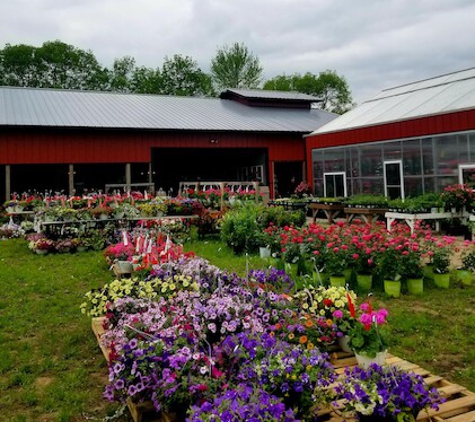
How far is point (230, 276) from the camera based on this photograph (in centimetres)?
440

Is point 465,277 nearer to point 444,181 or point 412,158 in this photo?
point 444,181

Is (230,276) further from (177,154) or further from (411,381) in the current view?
(177,154)

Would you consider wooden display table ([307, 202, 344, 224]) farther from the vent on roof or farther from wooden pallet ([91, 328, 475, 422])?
wooden pallet ([91, 328, 475, 422])

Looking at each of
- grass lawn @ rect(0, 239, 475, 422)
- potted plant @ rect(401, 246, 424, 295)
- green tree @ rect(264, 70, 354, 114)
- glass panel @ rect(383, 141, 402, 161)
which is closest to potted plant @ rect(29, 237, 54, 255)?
grass lawn @ rect(0, 239, 475, 422)

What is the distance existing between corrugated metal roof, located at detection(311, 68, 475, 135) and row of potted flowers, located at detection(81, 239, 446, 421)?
1141cm

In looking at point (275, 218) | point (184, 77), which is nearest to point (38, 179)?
point (275, 218)

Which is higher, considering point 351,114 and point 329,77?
Answer: point 329,77

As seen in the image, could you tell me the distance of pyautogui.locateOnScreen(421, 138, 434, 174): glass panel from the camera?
45.1ft

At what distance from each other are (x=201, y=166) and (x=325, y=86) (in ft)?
104

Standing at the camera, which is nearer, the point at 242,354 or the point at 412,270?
the point at 242,354

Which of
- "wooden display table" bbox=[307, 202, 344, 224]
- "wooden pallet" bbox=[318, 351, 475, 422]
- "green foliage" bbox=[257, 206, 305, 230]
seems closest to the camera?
"wooden pallet" bbox=[318, 351, 475, 422]

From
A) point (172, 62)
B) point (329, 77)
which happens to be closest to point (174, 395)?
point (172, 62)

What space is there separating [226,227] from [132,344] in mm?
6692

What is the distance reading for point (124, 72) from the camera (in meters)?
46.9
